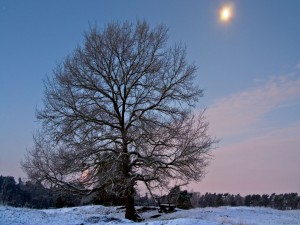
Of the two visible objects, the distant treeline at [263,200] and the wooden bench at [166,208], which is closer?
the wooden bench at [166,208]

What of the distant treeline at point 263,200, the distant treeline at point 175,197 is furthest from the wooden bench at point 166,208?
the distant treeline at point 263,200

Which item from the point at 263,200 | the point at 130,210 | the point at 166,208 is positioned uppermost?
the point at 263,200

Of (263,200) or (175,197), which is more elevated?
(263,200)

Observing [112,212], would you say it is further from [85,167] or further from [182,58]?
[182,58]

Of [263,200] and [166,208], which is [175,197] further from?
[263,200]

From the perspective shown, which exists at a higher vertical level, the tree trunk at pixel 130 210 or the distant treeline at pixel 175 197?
the distant treeline at pixel 175 197

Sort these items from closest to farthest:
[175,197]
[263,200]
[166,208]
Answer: [175,197], [166,208], [263,200]

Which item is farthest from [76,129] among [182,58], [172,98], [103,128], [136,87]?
[182,58]

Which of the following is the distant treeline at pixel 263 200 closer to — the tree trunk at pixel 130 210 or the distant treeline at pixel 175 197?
the distant treeline at pixel 175 197

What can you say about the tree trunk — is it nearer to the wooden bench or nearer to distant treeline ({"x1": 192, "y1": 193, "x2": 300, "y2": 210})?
the wooden bench

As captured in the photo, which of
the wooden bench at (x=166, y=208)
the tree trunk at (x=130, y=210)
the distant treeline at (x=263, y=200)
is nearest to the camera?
the tree trunk at (x=130, y=210)

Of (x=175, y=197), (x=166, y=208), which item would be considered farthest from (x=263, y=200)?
(x=175, y=197)

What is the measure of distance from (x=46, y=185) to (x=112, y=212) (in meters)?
5.99

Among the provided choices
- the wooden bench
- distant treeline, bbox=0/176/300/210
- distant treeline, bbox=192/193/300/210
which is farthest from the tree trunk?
distant treeline, bbox=192/193/300/210
